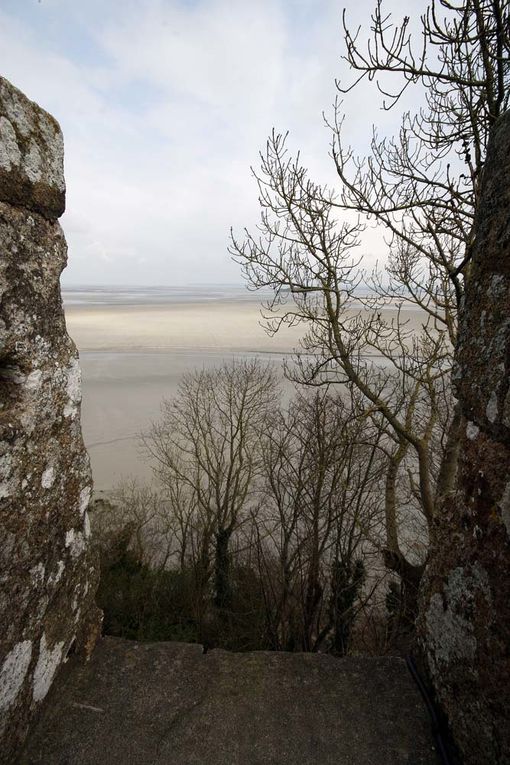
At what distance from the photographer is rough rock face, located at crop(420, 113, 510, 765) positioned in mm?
1538

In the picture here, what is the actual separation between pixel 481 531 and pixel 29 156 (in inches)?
94.5

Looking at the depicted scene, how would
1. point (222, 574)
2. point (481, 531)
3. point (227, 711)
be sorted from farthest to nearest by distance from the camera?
point (222, 574)
point (227, 711)
point (481, 531)

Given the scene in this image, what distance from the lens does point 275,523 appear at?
1223 cm

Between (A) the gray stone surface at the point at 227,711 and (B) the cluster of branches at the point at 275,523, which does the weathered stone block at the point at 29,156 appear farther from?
(B) the cluster of branches at the point at 275,523

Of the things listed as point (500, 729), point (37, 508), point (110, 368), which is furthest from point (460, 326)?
point (110, 368)

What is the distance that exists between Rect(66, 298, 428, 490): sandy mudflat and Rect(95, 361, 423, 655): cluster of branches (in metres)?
1.37

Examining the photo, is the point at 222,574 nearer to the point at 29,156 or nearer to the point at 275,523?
the point at 275,523

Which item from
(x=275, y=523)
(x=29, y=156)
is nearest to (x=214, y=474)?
(x=275, y=523)

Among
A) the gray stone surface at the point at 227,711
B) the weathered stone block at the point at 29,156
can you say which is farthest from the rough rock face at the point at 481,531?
the weathered stone block at the point at 29,156

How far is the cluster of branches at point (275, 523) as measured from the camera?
25.2 feet

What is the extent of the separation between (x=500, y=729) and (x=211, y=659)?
4.72ft

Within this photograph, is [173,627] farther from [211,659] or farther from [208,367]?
[208,367]

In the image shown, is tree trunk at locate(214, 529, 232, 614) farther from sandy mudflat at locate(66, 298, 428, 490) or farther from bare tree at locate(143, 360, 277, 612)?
sandy mudflat at locate(66, 298, 428, 490)

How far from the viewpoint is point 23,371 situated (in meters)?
1.73
